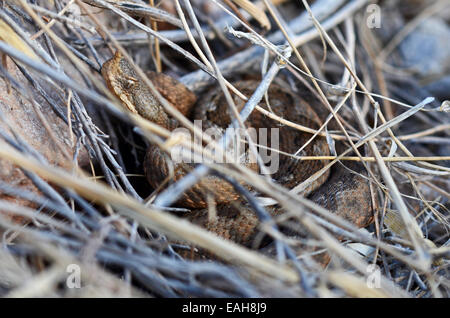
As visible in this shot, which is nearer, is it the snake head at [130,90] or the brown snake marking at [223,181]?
the brown snake marking at [223,181]

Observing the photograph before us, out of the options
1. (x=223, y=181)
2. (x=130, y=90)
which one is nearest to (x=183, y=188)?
(x=223, y=181)

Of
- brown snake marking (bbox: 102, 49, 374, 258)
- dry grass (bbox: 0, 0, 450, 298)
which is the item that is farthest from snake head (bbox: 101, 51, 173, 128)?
dry grass (bbox: 0, 0, 450, 298)

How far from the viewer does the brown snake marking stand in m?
2.69

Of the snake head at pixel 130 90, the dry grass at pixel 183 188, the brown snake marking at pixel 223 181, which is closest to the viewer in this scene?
the dry grass at pixel 183 188

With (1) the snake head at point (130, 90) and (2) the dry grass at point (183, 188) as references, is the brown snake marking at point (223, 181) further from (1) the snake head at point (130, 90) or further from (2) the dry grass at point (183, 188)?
(2) the dry grass at point (183, 188)

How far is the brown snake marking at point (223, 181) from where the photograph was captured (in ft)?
8.84

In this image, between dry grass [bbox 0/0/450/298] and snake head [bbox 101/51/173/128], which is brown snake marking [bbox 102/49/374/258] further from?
dry grass [bbox 0/0/450/298]

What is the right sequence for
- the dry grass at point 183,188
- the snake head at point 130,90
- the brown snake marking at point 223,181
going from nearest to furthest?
1. the dry grass at point 183,188
2. the brown snake marking at point 223,181
3. the snake head at point 130,90

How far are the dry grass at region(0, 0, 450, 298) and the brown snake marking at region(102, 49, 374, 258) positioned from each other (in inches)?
6.2

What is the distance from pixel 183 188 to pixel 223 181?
103 cm

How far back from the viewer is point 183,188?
1.77 meters

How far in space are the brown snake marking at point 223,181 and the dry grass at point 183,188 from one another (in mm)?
156

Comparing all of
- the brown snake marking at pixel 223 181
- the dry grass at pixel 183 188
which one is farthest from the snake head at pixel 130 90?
the dry grass at pixel 183 188
